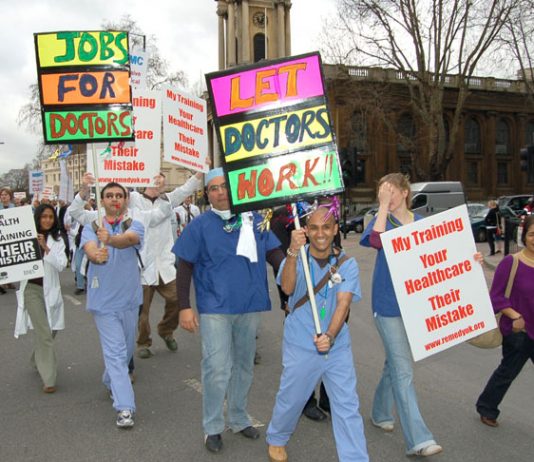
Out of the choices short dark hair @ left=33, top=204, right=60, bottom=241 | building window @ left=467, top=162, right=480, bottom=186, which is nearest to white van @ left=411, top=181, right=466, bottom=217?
short dark hair @ left=33, top=204, right=60, bottom=241

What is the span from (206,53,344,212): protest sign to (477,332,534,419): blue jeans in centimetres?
180

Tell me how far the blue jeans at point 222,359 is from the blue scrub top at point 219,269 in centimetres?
9

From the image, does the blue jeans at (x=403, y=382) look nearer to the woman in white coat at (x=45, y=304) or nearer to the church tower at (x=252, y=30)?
the woman in white coat at (x=45, y=304)

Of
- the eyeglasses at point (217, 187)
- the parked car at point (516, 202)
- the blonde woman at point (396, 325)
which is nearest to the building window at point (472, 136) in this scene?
the parked car at point (516, 202)

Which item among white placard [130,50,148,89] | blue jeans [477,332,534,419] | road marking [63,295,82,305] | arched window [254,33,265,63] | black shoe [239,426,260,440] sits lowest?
road marking [63,295,82,305]

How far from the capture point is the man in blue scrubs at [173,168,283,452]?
388 centimetres

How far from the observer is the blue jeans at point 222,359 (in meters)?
3.88

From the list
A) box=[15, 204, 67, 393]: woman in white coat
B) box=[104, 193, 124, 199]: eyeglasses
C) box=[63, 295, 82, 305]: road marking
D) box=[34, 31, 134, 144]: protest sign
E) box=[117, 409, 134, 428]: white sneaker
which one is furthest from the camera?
box=[63, 295, 82, 305]: road marking

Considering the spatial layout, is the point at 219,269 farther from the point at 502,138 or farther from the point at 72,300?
the point at 502,138

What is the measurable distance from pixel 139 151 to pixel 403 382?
474cm

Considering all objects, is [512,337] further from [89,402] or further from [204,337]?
[89,402]

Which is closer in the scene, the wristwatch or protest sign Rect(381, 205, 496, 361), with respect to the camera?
the wristwatch

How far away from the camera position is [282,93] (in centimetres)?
370

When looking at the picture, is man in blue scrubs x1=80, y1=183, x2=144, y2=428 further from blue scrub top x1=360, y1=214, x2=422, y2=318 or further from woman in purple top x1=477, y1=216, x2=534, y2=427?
woman in purple top x1=477, y1=216, x2=534, y2=427
